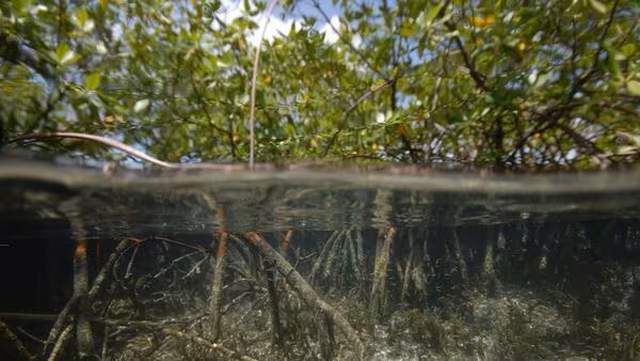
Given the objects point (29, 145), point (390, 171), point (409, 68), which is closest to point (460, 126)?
point (409, 68)

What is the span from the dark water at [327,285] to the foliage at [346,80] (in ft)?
3.68

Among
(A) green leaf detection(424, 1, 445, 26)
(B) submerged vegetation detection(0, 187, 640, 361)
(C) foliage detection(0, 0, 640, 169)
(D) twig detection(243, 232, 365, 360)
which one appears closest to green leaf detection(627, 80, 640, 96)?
(C) foliage detection(0, 0, 640, 169)

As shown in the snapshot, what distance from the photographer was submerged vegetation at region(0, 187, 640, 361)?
696 cm

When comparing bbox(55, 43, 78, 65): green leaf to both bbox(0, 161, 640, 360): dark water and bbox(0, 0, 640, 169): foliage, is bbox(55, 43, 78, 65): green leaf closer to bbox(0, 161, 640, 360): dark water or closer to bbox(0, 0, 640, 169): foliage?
bbox(0, 0, 640, 169): foliage

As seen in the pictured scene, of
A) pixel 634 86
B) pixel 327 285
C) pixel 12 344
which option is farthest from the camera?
pixel 327 285

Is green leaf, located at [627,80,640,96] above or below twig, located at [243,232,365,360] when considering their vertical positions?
above

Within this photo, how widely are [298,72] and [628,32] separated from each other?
9.11 feet

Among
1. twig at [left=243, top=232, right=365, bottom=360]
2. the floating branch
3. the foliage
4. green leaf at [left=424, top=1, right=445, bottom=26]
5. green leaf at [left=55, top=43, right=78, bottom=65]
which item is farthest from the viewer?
the floating branch

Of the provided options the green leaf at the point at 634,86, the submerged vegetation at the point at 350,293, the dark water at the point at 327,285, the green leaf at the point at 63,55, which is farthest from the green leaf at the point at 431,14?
the submerged vegetation at the point at 350,293

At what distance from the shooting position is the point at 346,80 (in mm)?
4836

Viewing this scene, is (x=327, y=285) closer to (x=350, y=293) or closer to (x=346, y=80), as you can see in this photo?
(x=350, y=293)

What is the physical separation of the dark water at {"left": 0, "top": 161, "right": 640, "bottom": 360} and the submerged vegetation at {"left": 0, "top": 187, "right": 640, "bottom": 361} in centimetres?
2

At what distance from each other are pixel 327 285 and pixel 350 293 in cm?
38

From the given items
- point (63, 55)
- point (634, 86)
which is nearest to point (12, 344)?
point (63, 55)
